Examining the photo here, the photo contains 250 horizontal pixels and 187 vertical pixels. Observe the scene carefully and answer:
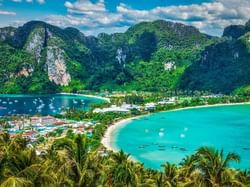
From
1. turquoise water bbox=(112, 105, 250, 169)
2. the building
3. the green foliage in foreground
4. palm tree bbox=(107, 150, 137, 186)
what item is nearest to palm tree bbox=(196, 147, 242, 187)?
the green foliage in foreground

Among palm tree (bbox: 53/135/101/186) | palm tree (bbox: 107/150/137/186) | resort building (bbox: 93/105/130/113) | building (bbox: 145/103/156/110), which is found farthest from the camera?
building (bbox: 145/103/156/110)

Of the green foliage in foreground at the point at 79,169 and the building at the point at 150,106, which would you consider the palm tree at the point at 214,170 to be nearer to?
the green foliage in foreground at the point at 79,169

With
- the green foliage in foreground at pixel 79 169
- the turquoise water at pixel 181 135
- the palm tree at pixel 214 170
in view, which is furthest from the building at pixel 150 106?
the palm tree at pixel 214 170

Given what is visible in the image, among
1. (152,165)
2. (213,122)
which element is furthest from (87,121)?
(152,165)

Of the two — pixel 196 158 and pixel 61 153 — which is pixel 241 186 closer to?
pixel 196 158

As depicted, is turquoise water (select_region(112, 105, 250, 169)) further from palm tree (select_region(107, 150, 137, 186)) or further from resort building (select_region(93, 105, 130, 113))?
palm tree (select_region(107, 150, 137, 186))
